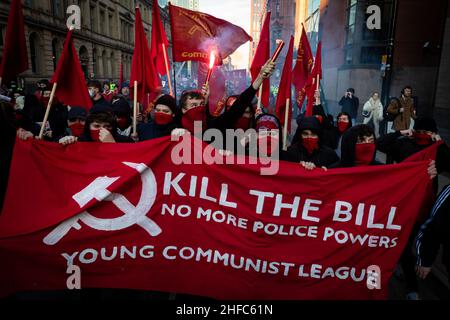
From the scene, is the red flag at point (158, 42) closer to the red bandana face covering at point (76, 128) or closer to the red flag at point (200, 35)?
the red flag at point (200, 35)

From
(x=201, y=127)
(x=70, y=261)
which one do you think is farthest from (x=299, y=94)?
(x=70, y=261)

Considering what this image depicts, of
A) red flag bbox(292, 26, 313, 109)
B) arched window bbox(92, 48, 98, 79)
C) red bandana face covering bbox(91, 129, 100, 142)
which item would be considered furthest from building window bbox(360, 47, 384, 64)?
arched window bbox(92, 48, 98, 79)

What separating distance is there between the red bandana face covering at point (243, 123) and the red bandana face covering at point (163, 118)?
0.70m

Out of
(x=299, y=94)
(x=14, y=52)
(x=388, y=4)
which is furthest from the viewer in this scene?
(x=388, y=4)

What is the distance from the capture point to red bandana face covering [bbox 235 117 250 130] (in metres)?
3.81

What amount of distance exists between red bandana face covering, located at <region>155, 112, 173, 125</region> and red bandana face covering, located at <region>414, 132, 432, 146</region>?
2547 millimetres

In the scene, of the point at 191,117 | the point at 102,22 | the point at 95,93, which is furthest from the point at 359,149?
the point at 102,22

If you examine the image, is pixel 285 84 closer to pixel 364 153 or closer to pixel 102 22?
pixel 364 153

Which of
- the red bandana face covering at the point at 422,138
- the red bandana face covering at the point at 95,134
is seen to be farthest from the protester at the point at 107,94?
the red bandana face covering at the point at 422,138

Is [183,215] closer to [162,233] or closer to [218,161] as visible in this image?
[162,233]

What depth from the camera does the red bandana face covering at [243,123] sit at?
12.5 feet

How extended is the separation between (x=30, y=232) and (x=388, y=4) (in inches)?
815

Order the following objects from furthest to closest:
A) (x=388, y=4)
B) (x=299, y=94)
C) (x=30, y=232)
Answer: (x=388, y=4) < (x=299, y=94) < (x=30, y=232)
